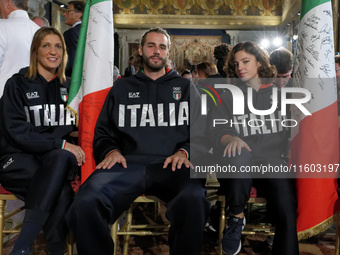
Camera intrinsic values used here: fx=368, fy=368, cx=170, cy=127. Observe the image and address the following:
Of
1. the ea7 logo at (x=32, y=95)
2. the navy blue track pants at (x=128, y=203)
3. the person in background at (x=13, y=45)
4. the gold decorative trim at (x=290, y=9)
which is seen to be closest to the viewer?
the navy blue track pants at (x=128, y=203)

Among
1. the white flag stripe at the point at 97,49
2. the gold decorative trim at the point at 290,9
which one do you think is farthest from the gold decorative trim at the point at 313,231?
the gold decorative trim at the point at 290,9

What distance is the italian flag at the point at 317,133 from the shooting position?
6.98ft

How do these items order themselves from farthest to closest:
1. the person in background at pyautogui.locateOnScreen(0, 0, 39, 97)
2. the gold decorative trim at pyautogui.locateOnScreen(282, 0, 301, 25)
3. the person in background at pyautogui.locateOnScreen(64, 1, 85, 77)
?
the gold decorative trim at pyautogui.locateOnScreen(282, 0, 301, 25) → the person in background at pyautogui.locateOnScreen(64, 1, 85, 77) → the person in background at pyautogui.locateOnScreen(0, 0, 39, 97)

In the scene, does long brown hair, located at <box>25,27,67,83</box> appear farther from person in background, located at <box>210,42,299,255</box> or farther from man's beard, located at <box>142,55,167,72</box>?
person in background, located at <box>210,42,299,255</box>

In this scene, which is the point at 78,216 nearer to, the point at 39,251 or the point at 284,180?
the point at 39,251

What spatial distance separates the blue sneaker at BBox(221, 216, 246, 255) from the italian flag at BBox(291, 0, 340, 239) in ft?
1.20

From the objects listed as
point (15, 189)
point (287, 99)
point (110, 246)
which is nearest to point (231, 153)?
point (287, 99)

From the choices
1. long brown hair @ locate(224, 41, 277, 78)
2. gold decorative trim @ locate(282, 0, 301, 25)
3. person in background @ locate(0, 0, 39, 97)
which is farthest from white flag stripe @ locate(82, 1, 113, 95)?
gold decorative trim @ locate(282, 0, 301, 25)

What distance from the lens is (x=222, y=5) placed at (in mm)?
12578

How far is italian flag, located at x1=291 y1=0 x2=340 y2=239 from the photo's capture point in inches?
83.8

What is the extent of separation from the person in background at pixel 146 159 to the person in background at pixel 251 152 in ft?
0.63

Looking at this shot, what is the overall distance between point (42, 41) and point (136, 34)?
11078mm

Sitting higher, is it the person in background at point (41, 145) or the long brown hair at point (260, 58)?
the long brown hair at point (260, 58)

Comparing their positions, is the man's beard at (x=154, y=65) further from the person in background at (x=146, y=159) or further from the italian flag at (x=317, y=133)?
the italian flag at (x=317, y=133)
